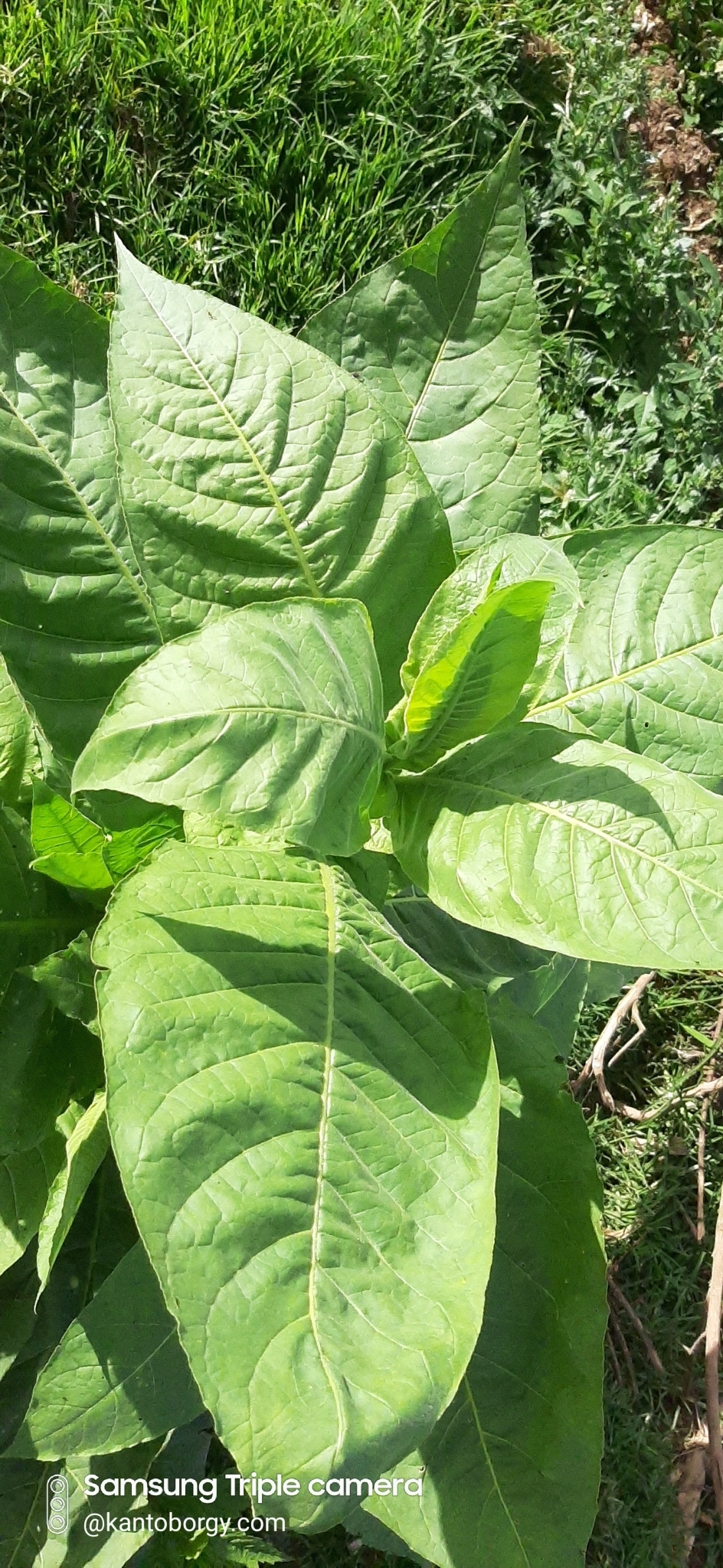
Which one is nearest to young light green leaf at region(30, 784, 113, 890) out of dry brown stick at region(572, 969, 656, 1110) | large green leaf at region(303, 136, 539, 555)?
large green leaf at region(303, 136, 539, 555)

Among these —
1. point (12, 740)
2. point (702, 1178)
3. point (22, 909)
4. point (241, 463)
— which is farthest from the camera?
point (702, 1178)

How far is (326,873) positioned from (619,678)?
440 millimetres

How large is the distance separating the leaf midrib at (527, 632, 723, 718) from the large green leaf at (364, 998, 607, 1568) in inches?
16.6

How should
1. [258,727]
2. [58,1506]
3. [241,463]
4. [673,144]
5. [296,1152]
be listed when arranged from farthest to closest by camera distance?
[673,144] < [58,1506] < [241,463] < [296,1152] < [258,727]

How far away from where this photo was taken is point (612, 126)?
3.10 m

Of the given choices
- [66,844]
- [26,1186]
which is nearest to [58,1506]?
[26,1186]

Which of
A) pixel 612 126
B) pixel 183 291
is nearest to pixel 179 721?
pixel 183 291

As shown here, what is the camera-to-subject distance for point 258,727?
0.91 metres

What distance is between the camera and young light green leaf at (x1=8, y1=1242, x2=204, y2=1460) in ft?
4.46

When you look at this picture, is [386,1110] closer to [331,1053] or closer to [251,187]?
[331,1053]

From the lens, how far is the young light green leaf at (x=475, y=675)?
3.48 ft

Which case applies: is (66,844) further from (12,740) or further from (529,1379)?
(529,1379)

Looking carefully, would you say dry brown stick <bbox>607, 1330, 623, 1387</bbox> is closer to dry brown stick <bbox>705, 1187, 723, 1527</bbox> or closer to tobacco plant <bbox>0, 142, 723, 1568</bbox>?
dry brown stick <bbox>705, 1187, 723, 1527</bbox>

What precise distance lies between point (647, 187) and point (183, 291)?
237cm
